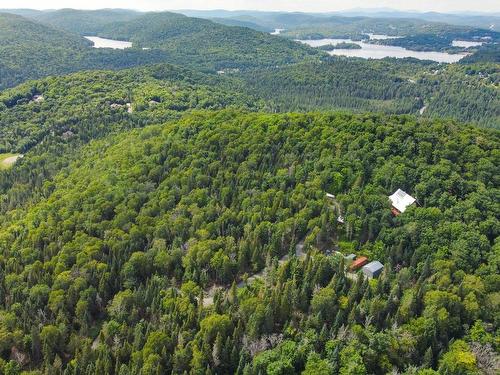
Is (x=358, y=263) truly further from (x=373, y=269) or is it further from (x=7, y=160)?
(x=7, y=160)

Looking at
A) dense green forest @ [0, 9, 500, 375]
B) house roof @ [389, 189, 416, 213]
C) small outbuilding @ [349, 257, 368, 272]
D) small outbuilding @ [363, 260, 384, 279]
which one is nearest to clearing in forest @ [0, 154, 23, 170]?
dense green forest @ [0, 9, 500, 375]

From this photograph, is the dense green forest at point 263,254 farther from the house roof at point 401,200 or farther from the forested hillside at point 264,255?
the house roof at point 401,200

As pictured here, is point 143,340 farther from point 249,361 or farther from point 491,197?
point 491,197

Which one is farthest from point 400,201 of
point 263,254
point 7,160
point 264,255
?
point 7,160

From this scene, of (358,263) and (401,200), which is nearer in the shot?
(358,263)

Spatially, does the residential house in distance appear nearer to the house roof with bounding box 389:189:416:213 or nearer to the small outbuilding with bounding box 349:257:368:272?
the house roof with bounding box 389:189:416:213
